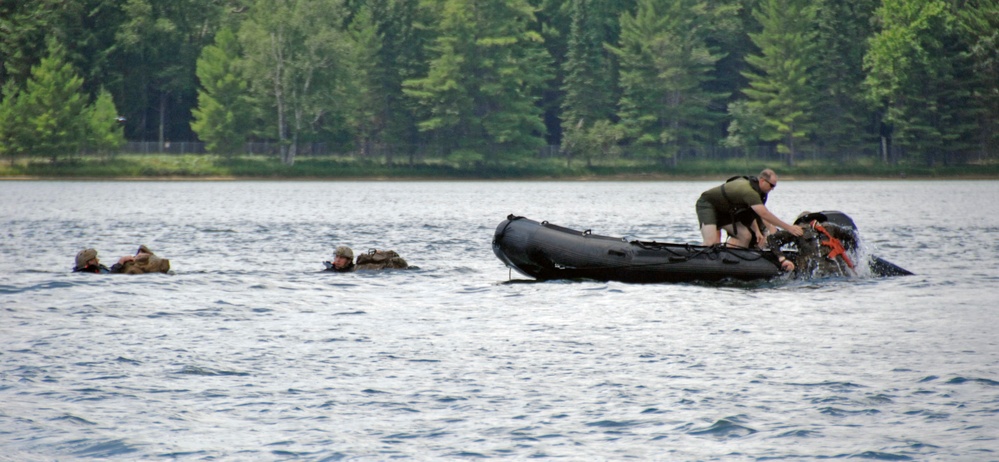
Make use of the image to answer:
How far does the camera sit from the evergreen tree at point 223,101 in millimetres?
89188

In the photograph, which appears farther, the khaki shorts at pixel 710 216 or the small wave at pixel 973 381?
the khaki shorts at pixel 710 216

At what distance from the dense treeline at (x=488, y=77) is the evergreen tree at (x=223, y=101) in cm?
18

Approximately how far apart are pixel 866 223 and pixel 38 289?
30261 millimetres

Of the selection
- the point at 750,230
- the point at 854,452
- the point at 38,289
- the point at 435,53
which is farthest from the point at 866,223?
the point at 435,53

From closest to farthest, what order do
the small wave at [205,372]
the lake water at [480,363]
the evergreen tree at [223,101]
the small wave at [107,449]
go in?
the small wave at [107,449]
the lake water at [480,363]
the small wave at [205,372]
the evergreen tree at [223,101]

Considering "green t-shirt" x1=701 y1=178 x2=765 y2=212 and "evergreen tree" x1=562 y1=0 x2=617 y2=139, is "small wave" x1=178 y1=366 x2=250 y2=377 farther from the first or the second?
"evergreen tree" x1=562 y1=0 x2=617 y2=139

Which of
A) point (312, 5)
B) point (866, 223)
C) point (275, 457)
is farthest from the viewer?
point (312, 5)

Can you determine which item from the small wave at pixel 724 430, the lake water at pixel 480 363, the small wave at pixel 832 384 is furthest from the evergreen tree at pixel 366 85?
the small wave at pixel 724 430

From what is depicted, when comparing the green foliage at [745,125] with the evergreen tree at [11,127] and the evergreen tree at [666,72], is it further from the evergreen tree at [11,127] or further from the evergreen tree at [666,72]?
the evergreen tree at [11,127]

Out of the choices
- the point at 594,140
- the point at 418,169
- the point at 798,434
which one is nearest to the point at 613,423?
the point at 798,434

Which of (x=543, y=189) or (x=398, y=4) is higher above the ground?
(x=398, y=4)

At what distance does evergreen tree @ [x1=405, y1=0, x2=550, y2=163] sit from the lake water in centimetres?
6339

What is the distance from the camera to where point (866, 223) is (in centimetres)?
4478

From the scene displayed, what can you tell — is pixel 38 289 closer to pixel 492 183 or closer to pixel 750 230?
pixel 750 230
